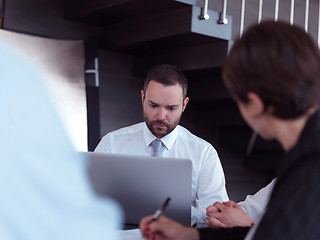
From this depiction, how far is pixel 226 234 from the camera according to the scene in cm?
151

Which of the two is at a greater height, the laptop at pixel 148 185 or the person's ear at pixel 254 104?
the person's ear at pixel 254 104

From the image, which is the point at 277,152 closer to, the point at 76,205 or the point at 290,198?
the point at 290,198

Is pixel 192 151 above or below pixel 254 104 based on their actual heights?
below

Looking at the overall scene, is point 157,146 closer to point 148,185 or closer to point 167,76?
point 167,76

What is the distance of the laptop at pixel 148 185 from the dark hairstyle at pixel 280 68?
648 millimetres

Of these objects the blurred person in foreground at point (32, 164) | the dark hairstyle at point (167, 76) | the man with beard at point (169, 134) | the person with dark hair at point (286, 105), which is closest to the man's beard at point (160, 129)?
the man with beard at point (169, 134)

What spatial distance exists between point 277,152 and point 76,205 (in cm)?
376

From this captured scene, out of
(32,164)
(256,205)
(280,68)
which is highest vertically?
(280,68)

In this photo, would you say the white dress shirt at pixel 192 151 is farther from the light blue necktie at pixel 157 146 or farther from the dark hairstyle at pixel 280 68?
the dark hairstyle at pixel 280 68

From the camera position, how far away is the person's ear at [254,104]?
44.6 inches

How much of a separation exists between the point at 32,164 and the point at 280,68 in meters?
0.60

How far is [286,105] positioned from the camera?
3.60ft

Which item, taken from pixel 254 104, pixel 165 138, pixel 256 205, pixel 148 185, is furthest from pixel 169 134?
pixel 254 104

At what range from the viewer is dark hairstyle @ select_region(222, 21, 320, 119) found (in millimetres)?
1073
